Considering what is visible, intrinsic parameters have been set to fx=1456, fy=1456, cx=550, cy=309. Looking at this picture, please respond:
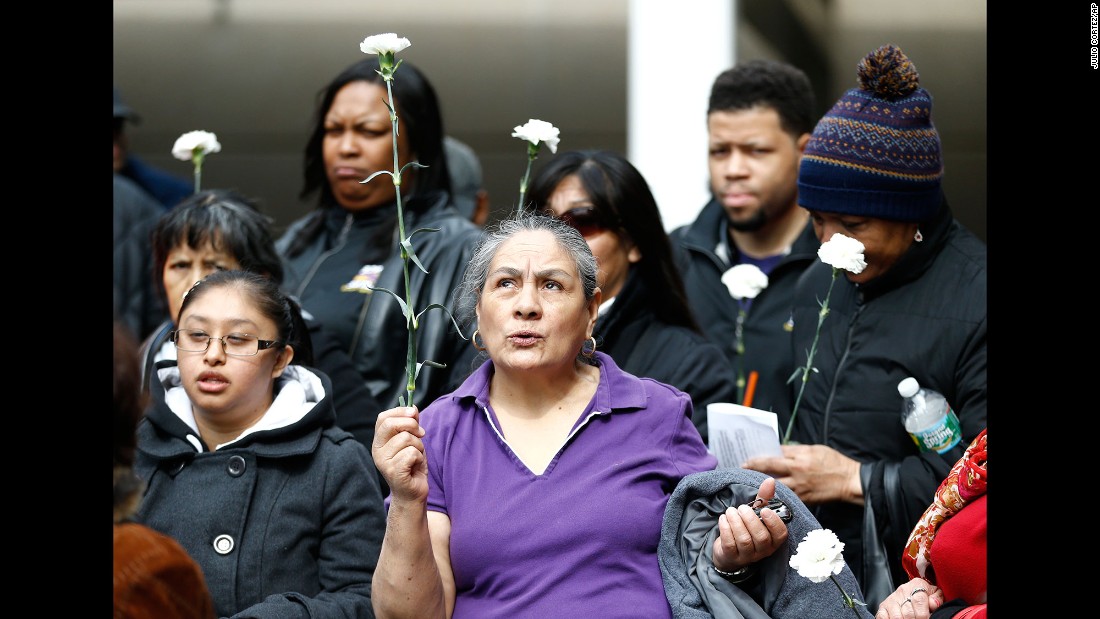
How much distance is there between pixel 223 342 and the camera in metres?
3.26

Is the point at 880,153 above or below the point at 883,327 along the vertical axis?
above

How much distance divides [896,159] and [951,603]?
1123mm

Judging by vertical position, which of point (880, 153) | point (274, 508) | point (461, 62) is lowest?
point (274, 508)

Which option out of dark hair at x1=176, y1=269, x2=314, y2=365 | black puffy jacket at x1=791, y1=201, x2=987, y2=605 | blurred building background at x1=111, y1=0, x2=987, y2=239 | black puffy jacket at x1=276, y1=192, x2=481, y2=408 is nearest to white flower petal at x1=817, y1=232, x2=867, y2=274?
black puffy jacket at x1=791, y1=201, x2=987, y2=605

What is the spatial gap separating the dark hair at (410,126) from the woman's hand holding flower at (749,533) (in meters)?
1.83

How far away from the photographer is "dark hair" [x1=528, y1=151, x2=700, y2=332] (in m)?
3.78

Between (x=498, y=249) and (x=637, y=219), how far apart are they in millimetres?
819

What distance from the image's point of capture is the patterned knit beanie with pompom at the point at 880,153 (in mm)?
3426

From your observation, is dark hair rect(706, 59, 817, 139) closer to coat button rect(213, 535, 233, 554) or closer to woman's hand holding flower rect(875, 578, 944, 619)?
woman's hand holding flower rect(875, 578, 944, 619)

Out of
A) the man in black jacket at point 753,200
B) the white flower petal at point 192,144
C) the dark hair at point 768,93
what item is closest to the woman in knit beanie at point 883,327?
the man in black jacket at point 753,200

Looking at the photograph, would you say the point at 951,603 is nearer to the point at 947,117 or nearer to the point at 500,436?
the point at 500,436

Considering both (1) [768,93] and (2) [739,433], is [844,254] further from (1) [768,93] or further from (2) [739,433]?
(1) [768,93]

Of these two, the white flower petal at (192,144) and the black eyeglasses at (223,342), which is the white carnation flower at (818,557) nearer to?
the black eyeglasses at (223,342)

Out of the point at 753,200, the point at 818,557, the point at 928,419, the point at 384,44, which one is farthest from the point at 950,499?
the point at 753,200
